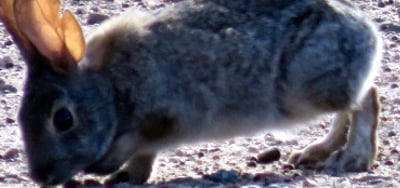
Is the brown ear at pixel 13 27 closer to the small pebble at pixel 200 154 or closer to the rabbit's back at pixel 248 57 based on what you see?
the rabbit's back at pixel 248 57

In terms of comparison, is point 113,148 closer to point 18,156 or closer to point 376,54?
point 18,156

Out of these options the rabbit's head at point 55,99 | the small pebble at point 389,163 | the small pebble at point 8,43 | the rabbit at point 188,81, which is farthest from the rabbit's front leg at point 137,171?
the small pebble at point 8,43

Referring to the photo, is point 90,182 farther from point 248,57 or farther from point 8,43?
point 8,43

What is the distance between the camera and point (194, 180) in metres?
8.45

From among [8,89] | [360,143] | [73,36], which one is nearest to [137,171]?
[73,36]

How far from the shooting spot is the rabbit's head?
8.10 m

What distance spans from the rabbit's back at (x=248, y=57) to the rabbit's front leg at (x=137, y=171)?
12.1 inches

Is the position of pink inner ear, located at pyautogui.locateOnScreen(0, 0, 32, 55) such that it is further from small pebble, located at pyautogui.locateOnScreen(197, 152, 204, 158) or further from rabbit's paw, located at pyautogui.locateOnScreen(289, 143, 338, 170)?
rabbit's paw, located at pyautogui.locateOnScreen(289, 143, 338, 170)

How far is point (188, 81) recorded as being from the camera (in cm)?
858

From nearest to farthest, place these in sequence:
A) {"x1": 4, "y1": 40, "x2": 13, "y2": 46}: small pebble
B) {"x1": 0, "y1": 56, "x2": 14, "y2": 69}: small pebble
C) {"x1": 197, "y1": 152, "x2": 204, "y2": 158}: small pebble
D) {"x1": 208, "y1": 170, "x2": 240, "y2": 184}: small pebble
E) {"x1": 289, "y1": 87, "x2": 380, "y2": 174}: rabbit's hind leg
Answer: {"x1": 208, "y1": 170, "x2": 240, "y2": 184}: small pebble < {"x1": 289, "y1": 87, "x2": 380, "y2": 174}: rabbit's hind leg < {"x1": 197, "y1": 152, "x2": 204, "y2": 158}: small pebble < {"x1": 0, "y1": 56, "x2": 14, "y2": 69}: small pebble < {"x1": 4, "y1": 40, "x2": 13, "y2": 46}: small pebble

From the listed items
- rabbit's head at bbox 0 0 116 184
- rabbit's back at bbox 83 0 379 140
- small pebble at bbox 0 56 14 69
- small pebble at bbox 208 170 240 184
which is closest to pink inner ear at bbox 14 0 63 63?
rabbit's head at bbox 0 0 116 184

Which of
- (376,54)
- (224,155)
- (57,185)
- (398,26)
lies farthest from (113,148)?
(398,26)

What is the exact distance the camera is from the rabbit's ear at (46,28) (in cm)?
813

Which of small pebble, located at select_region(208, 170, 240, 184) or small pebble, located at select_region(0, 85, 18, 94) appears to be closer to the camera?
small pebble, located at select_region(208, 170, 240, 184)
